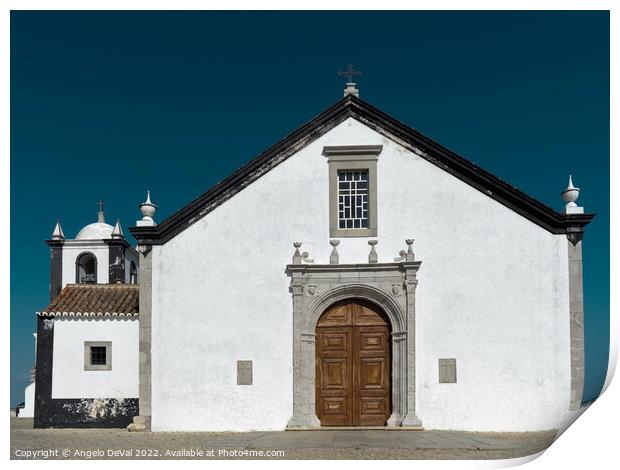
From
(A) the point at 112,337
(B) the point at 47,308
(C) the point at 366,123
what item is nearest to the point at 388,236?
(C) the point at 366,123

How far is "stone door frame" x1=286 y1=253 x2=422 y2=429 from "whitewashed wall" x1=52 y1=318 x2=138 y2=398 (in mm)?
3833

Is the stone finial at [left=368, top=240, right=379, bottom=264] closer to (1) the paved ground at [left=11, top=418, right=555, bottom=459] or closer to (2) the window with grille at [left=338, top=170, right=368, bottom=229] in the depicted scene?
(2) the window with grille at [left=338, top=170, right=368, bottom=229]

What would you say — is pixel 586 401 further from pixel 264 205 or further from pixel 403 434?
pixel 264 205

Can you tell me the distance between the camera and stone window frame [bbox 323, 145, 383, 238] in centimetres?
1362

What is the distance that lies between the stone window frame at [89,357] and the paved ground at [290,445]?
73.2 inches

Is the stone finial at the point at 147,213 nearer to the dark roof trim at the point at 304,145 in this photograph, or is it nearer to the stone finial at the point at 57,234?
the dark roof trim at the point at 304,145

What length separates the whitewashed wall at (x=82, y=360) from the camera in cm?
1475

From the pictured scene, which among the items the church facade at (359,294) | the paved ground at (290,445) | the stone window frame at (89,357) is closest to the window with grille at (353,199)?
the church facade at (359,294)

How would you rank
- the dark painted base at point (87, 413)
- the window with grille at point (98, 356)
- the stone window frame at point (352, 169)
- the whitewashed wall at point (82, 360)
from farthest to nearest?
1. the window with grille at point (98, 356)
2. the whitewashed wall at point (82, 360)
3. the dark painted base at point (87, 413)
4. the stone window frame at point (352, 169)

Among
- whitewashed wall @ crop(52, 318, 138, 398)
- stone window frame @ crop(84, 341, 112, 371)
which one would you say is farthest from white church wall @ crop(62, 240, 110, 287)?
stone window frame @ crop(84, 341, 112, 371)

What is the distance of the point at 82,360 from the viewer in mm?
14969

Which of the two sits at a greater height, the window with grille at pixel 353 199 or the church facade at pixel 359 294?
the window with grille at pixel 353 199

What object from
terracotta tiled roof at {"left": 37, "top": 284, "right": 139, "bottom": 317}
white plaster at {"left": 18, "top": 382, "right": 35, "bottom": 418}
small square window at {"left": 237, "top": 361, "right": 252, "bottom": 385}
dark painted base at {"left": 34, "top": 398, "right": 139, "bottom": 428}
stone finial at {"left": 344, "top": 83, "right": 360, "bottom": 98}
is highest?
stone finial at {"left": 344, "top": 83, "right": 360, "bottom": 98}

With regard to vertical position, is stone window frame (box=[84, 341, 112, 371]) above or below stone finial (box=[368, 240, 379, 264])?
below
